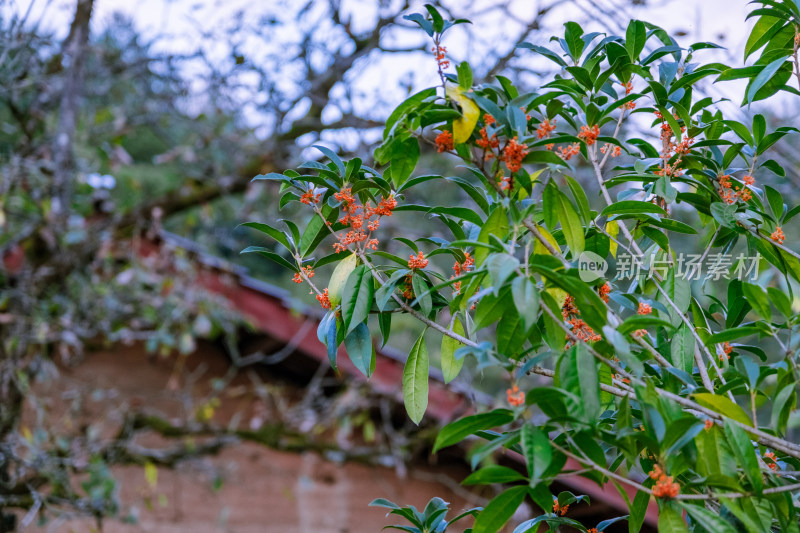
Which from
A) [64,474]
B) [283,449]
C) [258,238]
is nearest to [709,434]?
[64,474]

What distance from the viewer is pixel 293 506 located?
3928 millimetres

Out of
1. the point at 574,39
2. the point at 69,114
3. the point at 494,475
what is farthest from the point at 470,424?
the point at 69,114

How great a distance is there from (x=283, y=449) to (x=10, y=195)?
1.97m

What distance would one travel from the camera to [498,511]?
1007mm

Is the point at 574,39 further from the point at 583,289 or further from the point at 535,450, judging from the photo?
the point at 535,450

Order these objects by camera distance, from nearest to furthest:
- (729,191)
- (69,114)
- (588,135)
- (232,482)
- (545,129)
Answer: (545,129) → (588,135) → (729,191) → (69,114) → (232,482)

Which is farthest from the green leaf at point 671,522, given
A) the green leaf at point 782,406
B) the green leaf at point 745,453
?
the green leaf at point 782,406

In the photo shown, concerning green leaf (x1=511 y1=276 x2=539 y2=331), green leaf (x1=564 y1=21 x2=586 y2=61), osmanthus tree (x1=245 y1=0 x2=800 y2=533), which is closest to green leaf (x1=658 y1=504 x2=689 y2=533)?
osmanthus tree (x1=245 y1=0 x2=800 y2=533)

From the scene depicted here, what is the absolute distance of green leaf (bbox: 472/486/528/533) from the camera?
994 millimetres

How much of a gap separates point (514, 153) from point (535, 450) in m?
0.44

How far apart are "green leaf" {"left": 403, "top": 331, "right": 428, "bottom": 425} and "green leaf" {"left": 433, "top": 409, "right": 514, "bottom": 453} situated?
174mm

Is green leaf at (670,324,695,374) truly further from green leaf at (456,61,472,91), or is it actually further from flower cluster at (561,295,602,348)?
green leaf at (456,61,472,91)

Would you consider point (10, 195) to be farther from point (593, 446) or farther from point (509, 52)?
point (593, 446)

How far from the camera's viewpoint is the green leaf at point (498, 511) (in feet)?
3.26
